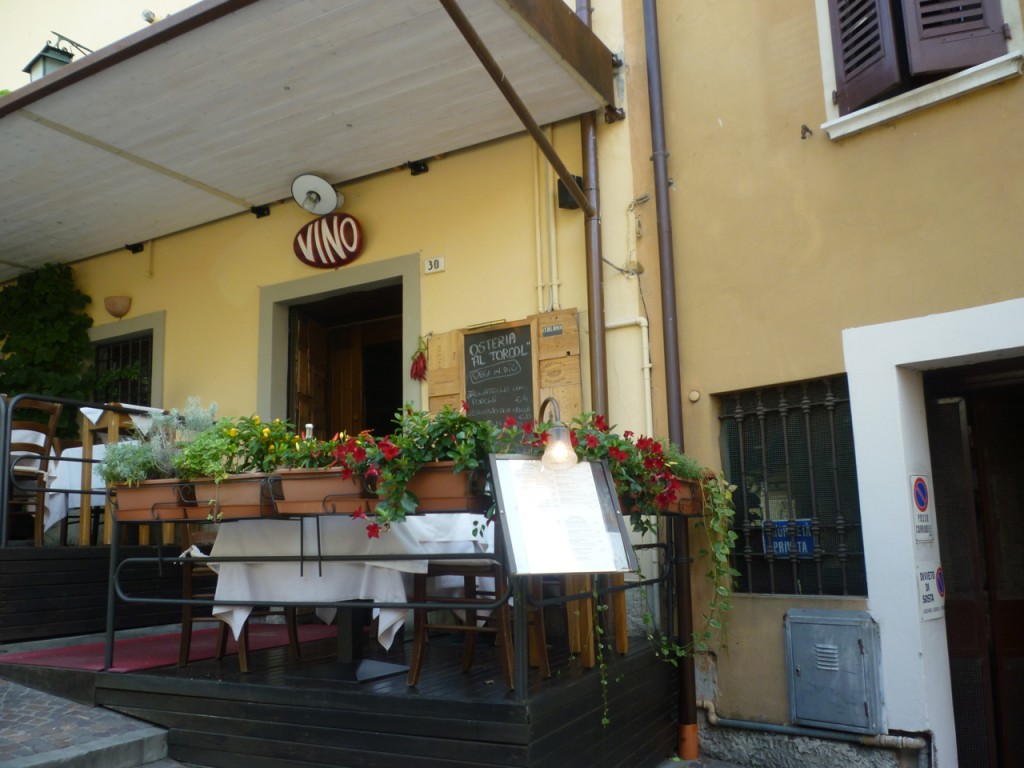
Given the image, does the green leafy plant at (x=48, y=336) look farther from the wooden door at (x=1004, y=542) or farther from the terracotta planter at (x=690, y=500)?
the wooden door at (x=1004, y=542)

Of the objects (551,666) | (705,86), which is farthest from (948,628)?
(705,86)

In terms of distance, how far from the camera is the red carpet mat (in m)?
4.74

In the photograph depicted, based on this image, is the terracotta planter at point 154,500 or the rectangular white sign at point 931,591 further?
the rectangular white sign at point 931,591

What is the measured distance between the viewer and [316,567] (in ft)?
14.5

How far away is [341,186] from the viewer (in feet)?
23.7

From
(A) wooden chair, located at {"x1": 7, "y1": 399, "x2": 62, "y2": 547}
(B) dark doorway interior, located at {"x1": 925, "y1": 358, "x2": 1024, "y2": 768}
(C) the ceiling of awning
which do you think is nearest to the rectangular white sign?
(B) dark doorway interior, located at {"x1": 925, "y1": 358, "x2": 1024, "y2": 768}

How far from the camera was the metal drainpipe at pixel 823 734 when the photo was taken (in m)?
4.39

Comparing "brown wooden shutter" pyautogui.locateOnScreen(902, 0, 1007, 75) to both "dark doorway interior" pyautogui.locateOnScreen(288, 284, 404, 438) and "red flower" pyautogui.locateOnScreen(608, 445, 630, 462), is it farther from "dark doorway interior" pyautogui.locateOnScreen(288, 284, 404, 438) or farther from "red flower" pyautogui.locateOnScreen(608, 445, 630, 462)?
"dark doorway interior" pyautogui.locateOnScreen(288, 284, 404, 438)

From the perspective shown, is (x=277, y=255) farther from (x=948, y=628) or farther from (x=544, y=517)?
(x=948, y=628)

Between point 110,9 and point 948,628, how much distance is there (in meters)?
8.47

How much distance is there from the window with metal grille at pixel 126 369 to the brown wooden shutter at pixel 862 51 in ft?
20.9

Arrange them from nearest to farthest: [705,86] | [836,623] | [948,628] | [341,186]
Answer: [836,623] < [948,628] < [705,86] < [341,186]

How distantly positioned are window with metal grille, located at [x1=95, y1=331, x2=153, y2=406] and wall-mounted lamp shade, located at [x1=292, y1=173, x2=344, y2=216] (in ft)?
8.04

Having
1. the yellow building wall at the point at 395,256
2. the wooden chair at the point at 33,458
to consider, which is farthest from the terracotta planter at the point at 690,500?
the wooden chair at the point at 33,458
